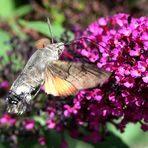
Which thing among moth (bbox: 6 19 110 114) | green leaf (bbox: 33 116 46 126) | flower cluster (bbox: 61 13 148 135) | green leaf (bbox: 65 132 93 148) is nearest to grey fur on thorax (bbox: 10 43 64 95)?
moth (bbox: 6 19 110 114)

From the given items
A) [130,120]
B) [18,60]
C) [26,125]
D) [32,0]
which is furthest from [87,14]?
[130,120]

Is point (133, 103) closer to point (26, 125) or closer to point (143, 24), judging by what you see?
point (143, 24)

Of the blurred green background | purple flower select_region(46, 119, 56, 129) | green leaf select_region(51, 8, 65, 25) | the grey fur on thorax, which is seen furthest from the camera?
green leaf select_region(51, 8, 65, 25)

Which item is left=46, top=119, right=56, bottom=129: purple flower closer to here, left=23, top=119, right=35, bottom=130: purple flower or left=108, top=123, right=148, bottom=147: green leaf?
left=23, top=119, right=35, bottom=130: purple flower

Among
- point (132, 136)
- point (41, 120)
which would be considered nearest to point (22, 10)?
point (41, 120)

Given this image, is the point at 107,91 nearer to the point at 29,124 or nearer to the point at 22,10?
the point at 29,124

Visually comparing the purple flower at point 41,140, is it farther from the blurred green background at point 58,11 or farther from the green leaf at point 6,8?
the green leaf at point 6,8
